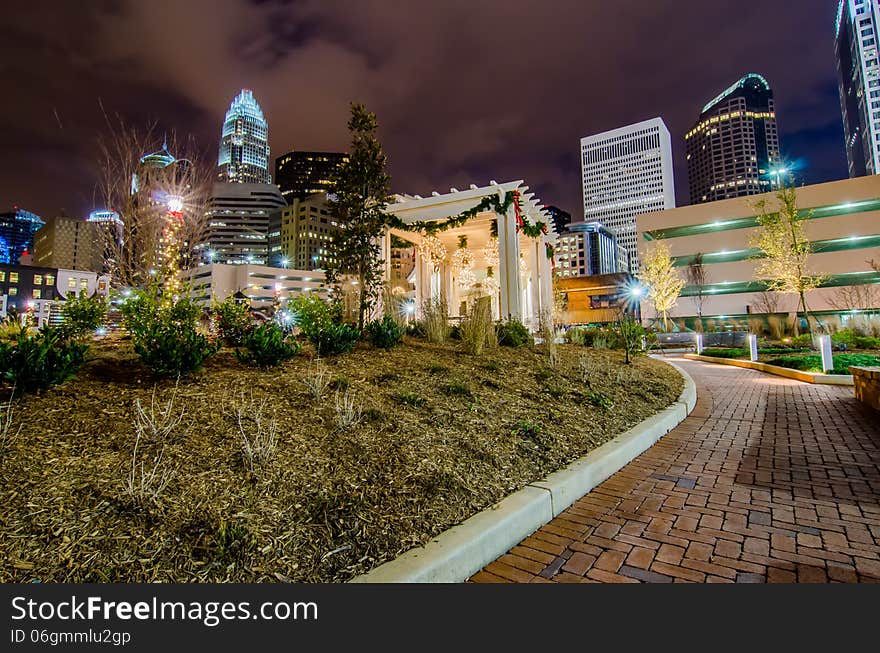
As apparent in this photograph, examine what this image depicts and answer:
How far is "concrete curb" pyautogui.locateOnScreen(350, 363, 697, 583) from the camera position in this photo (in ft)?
5.67

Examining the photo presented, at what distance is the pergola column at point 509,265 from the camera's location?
11531 millimetres

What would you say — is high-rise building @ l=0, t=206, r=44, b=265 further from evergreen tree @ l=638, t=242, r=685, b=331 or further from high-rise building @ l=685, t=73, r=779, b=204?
high-rise building @ l=685, t=73, r=779, b=204

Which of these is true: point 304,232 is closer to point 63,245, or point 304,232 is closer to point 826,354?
point 63,245

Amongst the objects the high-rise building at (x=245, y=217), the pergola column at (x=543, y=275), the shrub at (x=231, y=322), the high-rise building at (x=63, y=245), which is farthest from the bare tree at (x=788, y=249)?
the high-rise building at (x=245, y=217)

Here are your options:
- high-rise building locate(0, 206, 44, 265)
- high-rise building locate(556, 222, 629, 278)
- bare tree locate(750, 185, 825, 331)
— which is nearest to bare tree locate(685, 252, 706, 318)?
bare tree locate(750, 185, 825, 331)

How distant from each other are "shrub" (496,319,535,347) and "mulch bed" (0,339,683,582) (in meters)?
3.65

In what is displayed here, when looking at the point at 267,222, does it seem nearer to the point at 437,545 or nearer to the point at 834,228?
the point at 834,228

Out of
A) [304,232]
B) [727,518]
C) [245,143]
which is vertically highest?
[245,143]

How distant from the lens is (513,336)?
8.05 m

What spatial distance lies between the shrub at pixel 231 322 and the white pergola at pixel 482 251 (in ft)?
15.2

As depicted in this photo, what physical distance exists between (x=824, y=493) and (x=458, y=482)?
261cm

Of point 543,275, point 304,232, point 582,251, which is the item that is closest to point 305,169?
point 304,232

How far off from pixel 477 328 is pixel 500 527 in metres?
4.39

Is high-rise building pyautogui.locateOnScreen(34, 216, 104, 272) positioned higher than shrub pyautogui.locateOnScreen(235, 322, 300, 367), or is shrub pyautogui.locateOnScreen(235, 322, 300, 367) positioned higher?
high-rise building pyautogui.locateOnScreen(34, 216, 104, 272)
